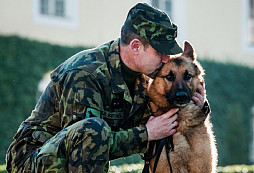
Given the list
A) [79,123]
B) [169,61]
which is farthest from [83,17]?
[79,123]

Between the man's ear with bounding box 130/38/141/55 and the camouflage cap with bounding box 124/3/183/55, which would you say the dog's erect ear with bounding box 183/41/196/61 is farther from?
the man's ear with bounding box 130/38/141/55

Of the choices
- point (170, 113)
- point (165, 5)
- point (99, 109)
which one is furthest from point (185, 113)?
point (165, 5)

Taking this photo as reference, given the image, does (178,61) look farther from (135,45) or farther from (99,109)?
(99,109)

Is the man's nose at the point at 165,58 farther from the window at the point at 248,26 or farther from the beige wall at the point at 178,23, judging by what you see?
the window at the point at 248,26

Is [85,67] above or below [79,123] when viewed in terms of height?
above

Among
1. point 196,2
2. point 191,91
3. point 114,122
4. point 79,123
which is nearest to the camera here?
point 79,123

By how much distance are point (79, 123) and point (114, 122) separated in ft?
1.95

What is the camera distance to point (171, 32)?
13.4ft

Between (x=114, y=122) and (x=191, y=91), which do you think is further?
(x=191, y=91)

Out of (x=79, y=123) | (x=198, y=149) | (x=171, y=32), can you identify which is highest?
(x=171, y=32)

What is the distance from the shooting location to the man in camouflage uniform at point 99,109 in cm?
354

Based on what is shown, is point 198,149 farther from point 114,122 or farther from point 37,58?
point 37,58

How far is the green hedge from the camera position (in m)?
9.54

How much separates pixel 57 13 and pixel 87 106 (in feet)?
29.9
